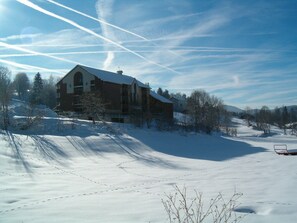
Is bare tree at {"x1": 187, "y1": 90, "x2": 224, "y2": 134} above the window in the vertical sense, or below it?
below

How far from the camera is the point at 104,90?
47.2m

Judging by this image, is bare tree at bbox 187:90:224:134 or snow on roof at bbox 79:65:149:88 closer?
snow on roof at bbox 79:65:149:88

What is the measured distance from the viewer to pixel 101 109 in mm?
35938

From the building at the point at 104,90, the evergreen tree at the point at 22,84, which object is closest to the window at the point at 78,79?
the building at the point at 104,90

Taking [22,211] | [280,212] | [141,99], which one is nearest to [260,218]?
[280,212]

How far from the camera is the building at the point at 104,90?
47.7m

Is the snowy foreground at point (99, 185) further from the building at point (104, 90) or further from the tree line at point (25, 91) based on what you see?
the building at point (104, 90)

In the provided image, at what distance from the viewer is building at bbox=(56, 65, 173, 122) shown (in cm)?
4769

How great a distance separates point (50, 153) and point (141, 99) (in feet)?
127

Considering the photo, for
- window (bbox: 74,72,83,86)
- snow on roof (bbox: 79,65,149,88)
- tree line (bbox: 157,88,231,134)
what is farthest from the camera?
tree line (bbox: 157,88,231,134)

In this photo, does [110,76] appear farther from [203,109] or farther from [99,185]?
[99,185]

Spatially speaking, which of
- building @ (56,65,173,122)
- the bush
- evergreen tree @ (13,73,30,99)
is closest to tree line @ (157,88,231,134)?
building @ (56,65,173,122)

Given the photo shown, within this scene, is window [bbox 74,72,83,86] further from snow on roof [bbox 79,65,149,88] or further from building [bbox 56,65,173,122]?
snow on roof [bbox 79,65,149,88]

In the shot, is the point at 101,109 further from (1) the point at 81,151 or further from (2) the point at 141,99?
(2) the point at 141,99
